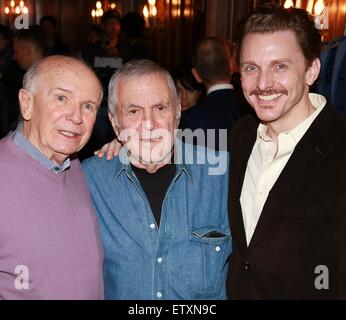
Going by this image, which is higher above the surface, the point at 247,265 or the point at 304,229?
the point at 304,229

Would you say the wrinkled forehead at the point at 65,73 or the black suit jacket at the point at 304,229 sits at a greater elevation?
the wrinkled forehead at the point at 65,73

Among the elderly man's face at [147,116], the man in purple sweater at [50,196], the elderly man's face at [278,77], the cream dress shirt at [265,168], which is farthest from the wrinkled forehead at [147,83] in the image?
the cream dress shirt at [265,168]

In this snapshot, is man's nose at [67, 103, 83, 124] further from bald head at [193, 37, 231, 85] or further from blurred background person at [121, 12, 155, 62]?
blurred background person at [121, 12, 155, 62]

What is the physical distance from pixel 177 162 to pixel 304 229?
2.12 feet

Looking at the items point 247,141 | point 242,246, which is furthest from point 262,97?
point 242,246

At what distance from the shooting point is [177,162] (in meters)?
2.14

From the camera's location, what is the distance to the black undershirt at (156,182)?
2.07 meters

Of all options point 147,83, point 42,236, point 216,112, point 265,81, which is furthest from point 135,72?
point 216,112

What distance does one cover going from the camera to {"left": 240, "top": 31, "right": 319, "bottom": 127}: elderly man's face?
1.90m

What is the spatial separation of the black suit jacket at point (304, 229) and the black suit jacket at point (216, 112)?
4.95 feet

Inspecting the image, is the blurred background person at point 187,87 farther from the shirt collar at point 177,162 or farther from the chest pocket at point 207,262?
the chest pocket at point 207,262

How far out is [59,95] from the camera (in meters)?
1.90

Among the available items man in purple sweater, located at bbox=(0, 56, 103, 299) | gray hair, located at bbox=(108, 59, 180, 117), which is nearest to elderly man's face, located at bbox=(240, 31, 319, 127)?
gray hair, located at bbox=(108, 59, 180, 117)

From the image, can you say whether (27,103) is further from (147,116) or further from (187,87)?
(187,87)
